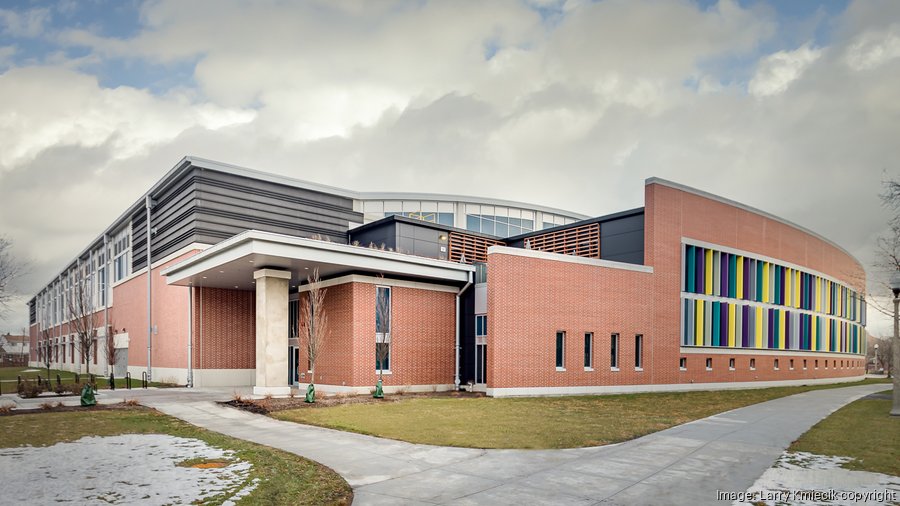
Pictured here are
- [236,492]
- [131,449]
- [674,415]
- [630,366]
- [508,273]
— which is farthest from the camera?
[630,366]

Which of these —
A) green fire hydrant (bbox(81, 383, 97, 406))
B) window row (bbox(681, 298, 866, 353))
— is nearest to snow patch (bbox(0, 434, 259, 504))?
green fire hydrant (bbox(81, 383, 97, 406))

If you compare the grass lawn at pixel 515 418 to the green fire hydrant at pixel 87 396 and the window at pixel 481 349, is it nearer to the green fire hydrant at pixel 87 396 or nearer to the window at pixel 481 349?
the window at pixel 481 349

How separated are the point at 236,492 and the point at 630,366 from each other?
25.5 metres

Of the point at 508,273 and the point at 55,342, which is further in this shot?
the point at 55,342

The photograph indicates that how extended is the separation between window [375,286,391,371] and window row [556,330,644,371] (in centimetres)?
820

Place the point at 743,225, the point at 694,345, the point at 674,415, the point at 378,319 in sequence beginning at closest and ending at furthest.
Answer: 1. the point at 674,415
2. the point at 378,319
3. the point at 694,345
4. the point at 743,225

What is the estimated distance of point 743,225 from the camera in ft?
127

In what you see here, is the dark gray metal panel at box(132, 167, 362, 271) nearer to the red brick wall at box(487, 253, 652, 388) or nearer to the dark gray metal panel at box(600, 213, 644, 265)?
the red brick wall at box(487, 253, 652, 388)

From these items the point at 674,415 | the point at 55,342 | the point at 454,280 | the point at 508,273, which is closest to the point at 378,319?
the point at 454,280

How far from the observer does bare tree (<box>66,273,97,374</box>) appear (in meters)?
34.7

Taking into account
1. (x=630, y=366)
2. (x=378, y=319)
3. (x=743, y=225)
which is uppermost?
(x=743, y=225)

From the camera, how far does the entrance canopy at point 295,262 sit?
81.3ft

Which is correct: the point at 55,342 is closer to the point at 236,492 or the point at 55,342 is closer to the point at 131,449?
the point at 131,449

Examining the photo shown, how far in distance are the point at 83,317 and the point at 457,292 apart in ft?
74.7
